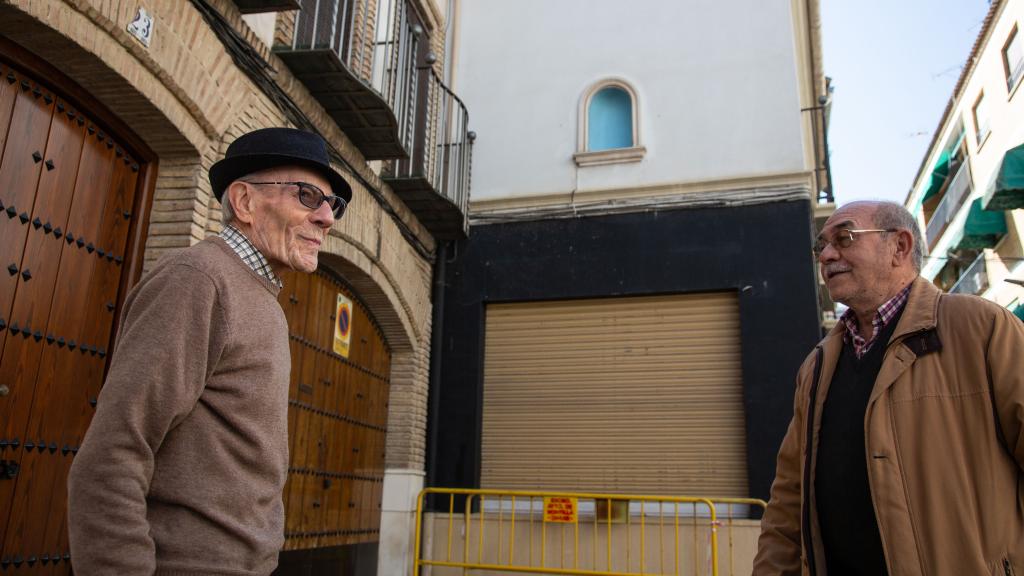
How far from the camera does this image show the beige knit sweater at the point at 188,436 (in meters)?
1.67

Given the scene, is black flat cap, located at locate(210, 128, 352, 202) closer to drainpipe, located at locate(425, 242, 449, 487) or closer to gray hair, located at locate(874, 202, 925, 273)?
gray hair, located at locate(874, 202, 925, 273)

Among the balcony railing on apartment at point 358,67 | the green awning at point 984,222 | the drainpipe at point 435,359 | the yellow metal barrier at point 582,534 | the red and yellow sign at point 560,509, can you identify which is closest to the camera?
the balcony railing on apartment at point 358,67

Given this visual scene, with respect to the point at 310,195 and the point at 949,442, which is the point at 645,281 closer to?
the point at 949,442

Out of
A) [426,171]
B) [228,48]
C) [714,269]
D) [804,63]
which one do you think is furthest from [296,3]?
[804,63]

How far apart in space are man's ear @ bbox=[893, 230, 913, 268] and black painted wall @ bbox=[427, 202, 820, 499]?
5435 millimetres

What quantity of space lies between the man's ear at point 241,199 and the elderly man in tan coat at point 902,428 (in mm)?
1959

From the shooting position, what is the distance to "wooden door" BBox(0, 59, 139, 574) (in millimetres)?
3922

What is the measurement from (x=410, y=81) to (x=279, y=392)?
6.54 m

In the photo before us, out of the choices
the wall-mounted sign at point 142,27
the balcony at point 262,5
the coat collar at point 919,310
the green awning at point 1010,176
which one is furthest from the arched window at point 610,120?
the green awning at point 1010,176

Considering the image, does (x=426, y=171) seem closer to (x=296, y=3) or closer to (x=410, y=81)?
(x=410, y=81)

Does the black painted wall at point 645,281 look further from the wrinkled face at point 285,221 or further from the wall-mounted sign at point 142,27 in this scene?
the wrinkled face at point 285,221

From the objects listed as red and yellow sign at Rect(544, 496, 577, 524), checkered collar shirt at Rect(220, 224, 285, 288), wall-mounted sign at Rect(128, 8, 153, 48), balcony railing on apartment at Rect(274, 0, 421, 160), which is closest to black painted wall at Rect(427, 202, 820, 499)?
red and yellow sign at Rect(544, 496, 577, 524)

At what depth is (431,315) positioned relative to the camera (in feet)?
30.7

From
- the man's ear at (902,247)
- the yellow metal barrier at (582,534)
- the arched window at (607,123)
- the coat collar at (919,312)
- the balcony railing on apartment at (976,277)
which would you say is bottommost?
the yellow metal barrier at (582,534)
